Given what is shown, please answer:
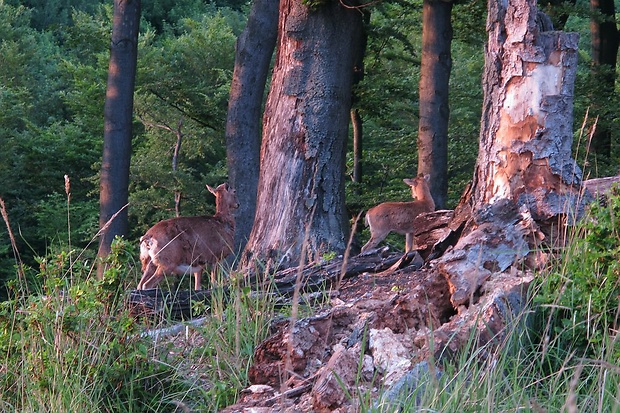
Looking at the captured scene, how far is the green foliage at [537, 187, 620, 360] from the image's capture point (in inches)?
208

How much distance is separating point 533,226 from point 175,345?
8.42ft

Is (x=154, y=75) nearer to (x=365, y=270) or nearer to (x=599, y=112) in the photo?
(x=599, y=112)

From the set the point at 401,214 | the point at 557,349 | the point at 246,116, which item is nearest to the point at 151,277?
the point at 401,214

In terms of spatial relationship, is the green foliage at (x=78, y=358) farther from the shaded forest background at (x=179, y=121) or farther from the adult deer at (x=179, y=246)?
the shaded forest background at (x=179, y=121)

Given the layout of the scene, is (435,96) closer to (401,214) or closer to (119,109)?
(401,214)

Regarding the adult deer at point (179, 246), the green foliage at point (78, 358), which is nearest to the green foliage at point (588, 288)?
the green foliage at point (78, 358)

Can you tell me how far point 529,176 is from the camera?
6.80 metres

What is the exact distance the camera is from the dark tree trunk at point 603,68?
1761cm

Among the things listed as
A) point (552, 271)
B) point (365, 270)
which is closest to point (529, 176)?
point (552, 271)

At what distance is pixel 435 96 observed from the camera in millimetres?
15094

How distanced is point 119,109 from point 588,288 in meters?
12.2

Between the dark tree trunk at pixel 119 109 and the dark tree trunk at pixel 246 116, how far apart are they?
1873 mm

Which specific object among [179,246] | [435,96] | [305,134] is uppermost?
[435,96]

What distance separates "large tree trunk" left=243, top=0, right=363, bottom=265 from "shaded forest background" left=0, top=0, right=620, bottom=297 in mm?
6996
